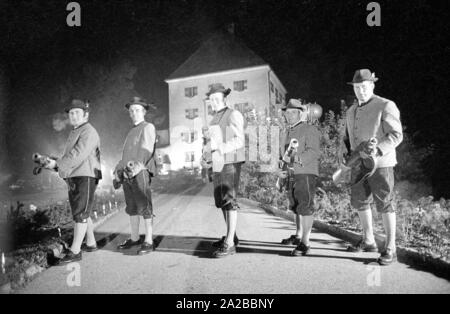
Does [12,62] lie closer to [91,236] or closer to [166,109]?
[166,109]

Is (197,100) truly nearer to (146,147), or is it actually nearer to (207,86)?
(207,86)

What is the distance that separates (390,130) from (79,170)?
4147mm

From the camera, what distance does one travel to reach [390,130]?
12.3ft

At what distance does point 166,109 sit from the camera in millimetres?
37969

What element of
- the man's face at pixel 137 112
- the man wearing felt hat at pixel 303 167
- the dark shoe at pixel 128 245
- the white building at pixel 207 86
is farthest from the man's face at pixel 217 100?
the white building at pixel 207 86

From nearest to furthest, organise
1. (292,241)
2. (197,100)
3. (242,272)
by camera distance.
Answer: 1. (242,272)
2. (292,241)
3. (197,100)

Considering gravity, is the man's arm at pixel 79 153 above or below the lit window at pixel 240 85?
below

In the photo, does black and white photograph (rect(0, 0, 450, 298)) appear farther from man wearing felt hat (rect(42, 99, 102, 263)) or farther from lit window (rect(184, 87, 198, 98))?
lit window (rect(184, 87, 198, 98))

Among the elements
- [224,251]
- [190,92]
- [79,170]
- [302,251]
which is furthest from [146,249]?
[190,92]

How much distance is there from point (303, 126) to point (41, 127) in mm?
26861

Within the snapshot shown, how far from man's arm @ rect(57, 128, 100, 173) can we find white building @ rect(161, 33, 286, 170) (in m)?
24.1

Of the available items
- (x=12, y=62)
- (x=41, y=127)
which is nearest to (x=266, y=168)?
(x=41, y=127)

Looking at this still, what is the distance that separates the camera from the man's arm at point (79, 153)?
4281mm

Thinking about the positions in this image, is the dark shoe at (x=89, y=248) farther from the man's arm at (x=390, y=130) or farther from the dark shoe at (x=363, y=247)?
the man's arm at (x=390, y=130)
